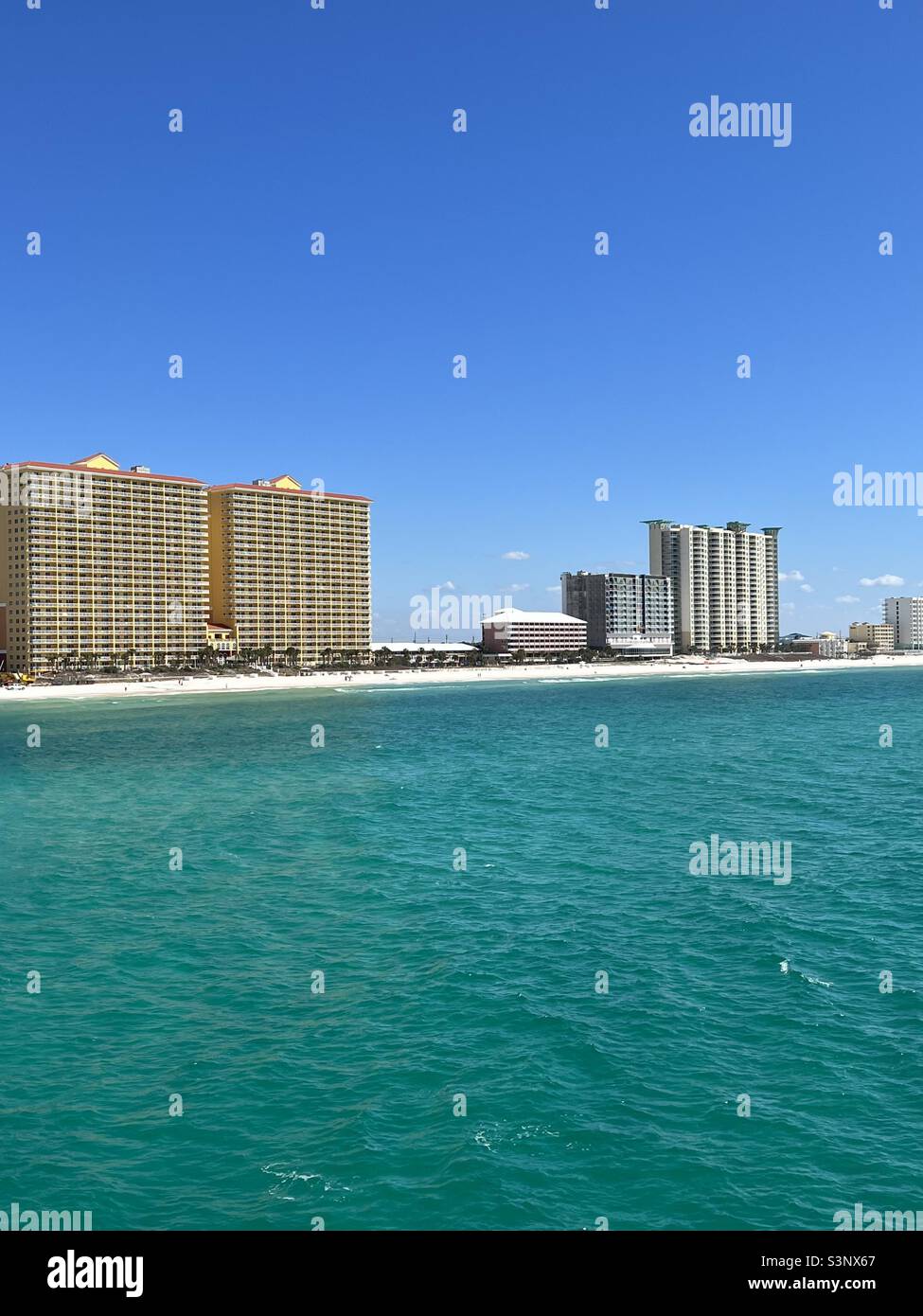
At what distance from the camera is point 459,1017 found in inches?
729

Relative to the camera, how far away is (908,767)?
5812cm

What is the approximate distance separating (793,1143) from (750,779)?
A: 4215 cm

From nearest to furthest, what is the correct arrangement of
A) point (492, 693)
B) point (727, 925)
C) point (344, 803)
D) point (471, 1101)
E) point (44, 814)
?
point (471, 1101)
point (727, 925)
point (44, 814)
point (344, 803)
point (492, 693)

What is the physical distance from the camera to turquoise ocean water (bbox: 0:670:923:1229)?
1286cm

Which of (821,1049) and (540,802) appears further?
(540,802)

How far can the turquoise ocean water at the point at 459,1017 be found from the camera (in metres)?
12.9

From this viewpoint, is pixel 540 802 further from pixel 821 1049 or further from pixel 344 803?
pixel 821 1049

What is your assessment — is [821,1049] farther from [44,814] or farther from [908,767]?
[908,767]

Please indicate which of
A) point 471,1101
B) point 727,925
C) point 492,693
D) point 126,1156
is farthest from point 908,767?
point 492,693
